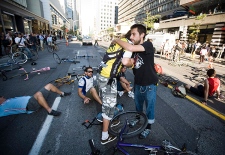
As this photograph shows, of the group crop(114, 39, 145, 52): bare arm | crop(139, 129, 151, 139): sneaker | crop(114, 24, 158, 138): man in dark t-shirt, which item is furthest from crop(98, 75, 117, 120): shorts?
crop(139, 129, 151, 139): sneaker

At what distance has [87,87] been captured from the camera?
13.8ft

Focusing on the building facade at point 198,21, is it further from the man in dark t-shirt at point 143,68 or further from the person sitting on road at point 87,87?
the man in dark t-shirt at point 143,68

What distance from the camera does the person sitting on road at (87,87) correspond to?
4.05 metres

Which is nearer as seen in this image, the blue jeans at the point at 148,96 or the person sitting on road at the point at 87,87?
the blue jeans at the point at 148,96

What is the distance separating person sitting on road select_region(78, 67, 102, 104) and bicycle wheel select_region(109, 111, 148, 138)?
4.07 ft

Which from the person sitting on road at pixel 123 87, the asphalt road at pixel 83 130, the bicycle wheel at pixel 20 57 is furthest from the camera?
the bicycle wheel at pixel 20 57

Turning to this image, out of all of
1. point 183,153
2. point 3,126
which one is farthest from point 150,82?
point 3,126

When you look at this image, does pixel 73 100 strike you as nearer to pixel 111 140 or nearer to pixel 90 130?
pixel 90 130

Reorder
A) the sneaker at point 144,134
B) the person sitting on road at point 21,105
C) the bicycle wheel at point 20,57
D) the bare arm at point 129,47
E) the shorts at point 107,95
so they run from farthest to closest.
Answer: the bicycle wheel at point 20,57 < the person sitting on road at point 21,105 < the sneaker at point 144,134 < the shorts at point 107,95 < the bare arm at point 129,47

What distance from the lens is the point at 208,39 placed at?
23.5 m

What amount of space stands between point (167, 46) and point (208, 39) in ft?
44.4

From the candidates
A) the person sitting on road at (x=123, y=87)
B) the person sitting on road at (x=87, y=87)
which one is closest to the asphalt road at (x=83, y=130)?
the person sitting on road at (x=87, y=87)

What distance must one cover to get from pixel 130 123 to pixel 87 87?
1.84 metres

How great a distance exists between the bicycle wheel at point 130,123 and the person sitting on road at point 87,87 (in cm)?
124
